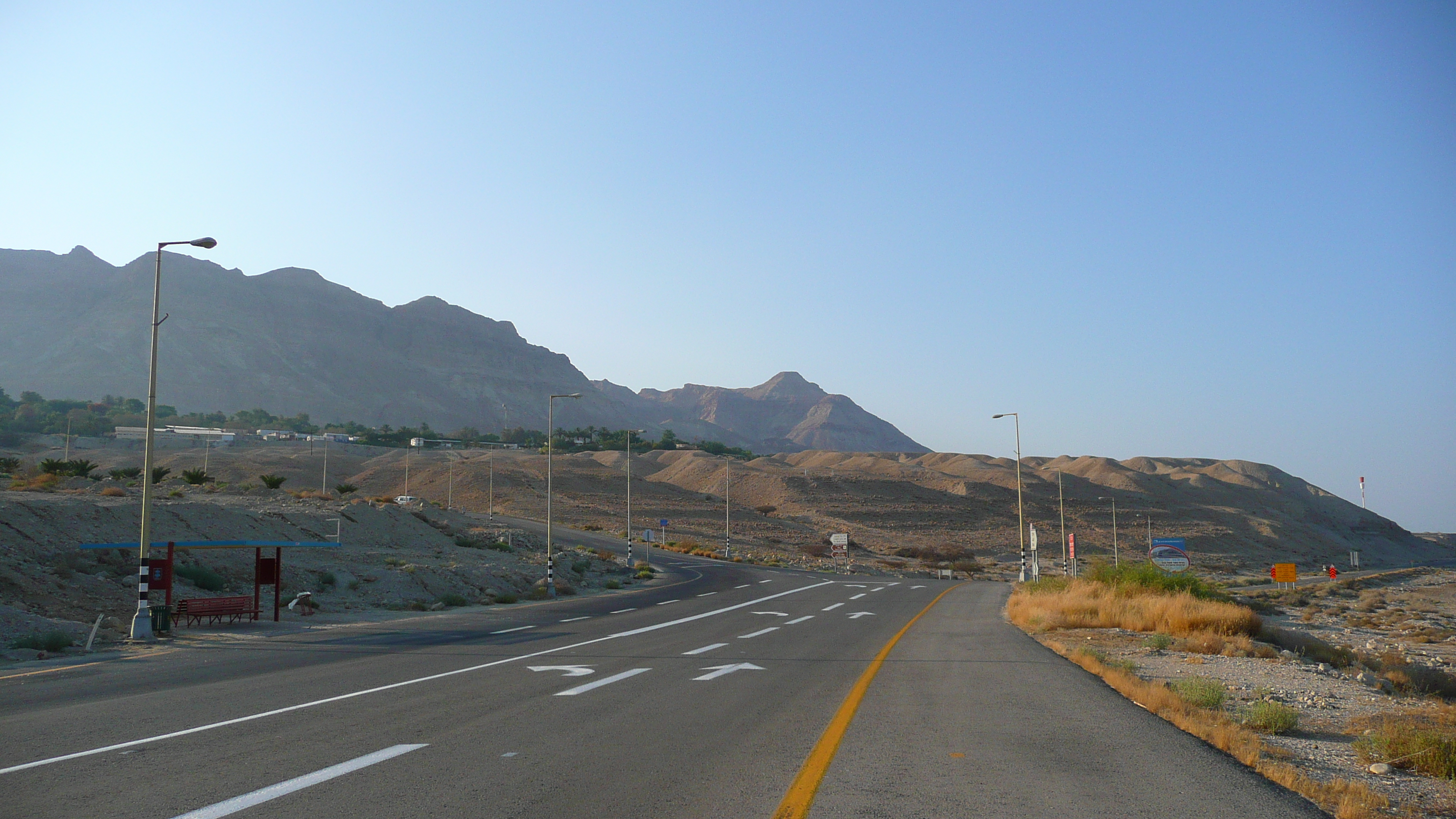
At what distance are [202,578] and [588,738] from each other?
26163mm

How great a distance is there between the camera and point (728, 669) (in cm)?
1429

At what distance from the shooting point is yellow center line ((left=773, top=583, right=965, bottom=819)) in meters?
6.05

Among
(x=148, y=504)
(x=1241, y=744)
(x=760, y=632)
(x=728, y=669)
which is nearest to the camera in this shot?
(x=1241, y=744)

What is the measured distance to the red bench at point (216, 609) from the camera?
21.6m

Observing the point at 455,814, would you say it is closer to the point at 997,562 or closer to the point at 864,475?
the point at 997,562

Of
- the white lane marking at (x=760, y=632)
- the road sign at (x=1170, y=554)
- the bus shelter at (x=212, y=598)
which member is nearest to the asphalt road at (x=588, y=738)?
the white lane marking at (x=760, y=632)

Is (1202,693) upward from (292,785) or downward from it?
downward

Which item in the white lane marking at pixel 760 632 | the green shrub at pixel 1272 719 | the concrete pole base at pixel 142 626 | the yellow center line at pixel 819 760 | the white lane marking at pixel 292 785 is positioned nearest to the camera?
the white lane marking at pixel 292 785

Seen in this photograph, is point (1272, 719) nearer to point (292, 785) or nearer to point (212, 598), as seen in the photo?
point (292, 785)

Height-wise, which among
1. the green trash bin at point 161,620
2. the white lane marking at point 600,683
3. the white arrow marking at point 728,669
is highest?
the white lane marking at point 600,683

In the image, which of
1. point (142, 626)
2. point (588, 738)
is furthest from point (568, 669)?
point (142, 626)

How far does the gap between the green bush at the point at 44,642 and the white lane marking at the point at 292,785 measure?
42.7ft

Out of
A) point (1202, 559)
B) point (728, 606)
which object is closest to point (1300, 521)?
point (1202, 559)

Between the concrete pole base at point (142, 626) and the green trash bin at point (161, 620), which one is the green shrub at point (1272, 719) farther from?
the green trash bin at point (161, 620)
